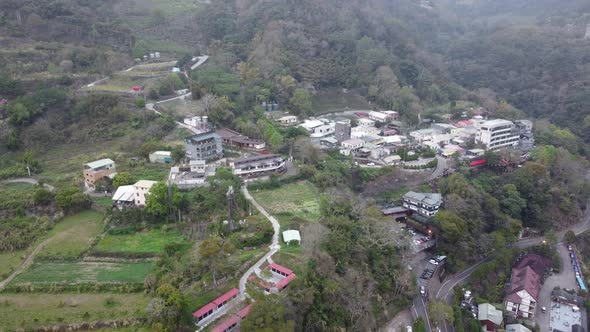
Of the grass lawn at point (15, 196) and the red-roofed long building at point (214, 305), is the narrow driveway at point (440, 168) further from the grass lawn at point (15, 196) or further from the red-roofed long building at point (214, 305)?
the grass lawn at point (15, 196)

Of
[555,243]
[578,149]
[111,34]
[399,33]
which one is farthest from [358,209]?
[399,33]

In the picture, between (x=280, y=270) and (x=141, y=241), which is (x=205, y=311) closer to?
(x=280, y=270)

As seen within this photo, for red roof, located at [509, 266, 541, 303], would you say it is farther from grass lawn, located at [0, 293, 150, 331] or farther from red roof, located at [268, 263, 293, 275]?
grass lawn, located at [0, 293, 150, 331]

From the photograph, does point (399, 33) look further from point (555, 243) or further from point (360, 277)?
point (360, 277)

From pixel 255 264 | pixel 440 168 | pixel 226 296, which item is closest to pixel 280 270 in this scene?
pixel 255 264

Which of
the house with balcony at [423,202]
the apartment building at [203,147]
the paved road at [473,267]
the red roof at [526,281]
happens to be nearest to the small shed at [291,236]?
the paved road at [473,267]

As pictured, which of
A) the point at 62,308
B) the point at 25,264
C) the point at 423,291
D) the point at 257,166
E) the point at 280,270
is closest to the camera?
the point at 62,308
